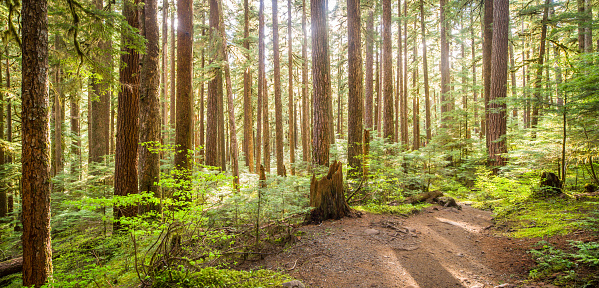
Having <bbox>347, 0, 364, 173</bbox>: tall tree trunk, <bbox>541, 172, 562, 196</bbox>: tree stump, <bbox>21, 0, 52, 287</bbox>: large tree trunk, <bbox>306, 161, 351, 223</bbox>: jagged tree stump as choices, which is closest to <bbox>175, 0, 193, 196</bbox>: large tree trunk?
<bbox>21, 0, 52, 287</bbox>: large tree trunk

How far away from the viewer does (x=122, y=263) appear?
16.0 ft

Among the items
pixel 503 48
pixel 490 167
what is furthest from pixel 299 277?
pixel 503 48

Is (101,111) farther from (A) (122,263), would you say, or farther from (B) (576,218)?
(B) (576,218)

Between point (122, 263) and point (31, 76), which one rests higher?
point (31, 76)

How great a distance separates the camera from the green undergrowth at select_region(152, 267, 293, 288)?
9.72ft

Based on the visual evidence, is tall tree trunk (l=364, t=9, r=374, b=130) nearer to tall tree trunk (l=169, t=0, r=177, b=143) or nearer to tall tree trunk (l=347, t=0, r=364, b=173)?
tall tree trunk (l=347, t=0, r=364, b=173)

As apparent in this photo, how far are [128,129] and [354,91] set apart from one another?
7215mm

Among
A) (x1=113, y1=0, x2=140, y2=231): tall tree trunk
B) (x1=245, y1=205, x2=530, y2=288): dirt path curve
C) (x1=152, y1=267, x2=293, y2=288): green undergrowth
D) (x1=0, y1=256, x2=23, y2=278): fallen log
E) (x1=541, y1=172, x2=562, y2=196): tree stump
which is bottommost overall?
(x1=0, y1=256, x2=23, y2=278): fallen log

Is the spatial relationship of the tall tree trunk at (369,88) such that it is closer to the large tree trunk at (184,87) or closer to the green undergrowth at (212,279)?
the large tree trunk at (184,87)

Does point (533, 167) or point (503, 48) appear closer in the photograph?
point (533, 167)

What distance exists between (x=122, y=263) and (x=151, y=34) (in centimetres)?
589

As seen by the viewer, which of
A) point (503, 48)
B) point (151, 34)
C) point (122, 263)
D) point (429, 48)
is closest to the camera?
point (122, 263)

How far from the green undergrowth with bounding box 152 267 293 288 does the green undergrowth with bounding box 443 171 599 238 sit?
15.1ft

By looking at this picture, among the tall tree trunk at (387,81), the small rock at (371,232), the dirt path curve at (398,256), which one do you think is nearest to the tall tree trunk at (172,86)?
the tall tree trunk at (387,81)
